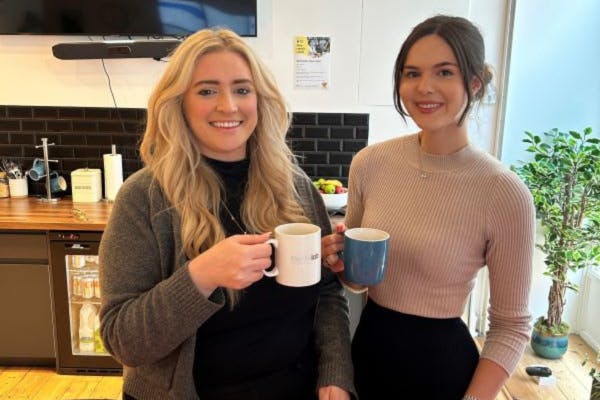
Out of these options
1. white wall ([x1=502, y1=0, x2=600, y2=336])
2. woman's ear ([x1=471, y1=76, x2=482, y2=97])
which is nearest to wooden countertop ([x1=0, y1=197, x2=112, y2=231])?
woman's ear ([x1=471, y1=76, x2=482, y2=97])

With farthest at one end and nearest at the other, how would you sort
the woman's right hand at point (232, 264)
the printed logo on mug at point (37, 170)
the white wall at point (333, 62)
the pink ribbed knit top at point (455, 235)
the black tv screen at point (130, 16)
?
1. the printed logo on mug at point (37, 170)
2. the white wall at point (333, 62)
3. the black tv screen at point (130, 16)
4. the pink ribbed knit top at point (455, 235)
5. the woman's right hand at point (232, 264)

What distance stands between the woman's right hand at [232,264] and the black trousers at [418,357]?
0.40m

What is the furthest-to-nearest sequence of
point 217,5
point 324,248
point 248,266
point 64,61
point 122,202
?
point 64,61 → point 217,5 → point 324,248 → point 122,202 → point 248,266

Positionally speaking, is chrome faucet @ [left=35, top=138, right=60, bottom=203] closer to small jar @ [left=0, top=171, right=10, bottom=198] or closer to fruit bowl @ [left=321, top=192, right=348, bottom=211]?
small jar @ [left=0, top=171, right=10, bottom=198]

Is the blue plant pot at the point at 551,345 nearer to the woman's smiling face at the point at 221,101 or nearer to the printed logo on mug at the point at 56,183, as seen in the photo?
the woman's smiling face at the point at 221,101

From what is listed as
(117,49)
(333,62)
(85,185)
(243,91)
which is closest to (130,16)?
(117,49)

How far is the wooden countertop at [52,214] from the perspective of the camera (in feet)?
8.10

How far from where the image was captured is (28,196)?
2.97 meters

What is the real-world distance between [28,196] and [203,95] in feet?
7.42

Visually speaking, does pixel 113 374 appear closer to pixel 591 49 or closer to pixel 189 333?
pixel 189 333

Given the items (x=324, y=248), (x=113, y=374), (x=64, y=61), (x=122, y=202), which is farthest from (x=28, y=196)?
(x=324, y=248)

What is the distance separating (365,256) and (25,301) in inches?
87.0

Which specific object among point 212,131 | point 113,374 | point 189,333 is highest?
point 212,131

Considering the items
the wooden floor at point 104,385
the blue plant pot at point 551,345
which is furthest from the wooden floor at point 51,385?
the blue plant pot at point 551,345
